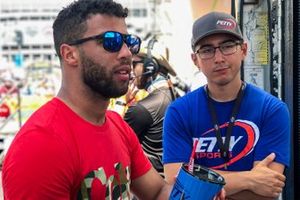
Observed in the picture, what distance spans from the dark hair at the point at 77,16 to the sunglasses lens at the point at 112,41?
3.8 inches

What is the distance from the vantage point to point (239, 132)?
2.56 metres

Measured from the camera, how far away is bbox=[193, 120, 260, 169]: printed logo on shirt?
256 centimetres

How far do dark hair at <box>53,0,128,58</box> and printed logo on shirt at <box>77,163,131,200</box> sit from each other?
0.54 meters

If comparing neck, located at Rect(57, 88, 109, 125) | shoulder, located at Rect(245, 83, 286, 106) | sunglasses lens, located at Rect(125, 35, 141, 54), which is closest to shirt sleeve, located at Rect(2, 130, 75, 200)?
neck, located at Rect(57, 88, 109, 125)

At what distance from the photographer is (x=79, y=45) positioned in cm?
200

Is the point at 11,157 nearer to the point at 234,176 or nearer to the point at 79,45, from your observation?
the point at 79,45

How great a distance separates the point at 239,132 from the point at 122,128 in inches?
25.9

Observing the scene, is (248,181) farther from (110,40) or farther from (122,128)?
(110,40)

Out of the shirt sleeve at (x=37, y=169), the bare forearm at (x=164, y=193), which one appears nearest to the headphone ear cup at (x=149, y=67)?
the bare forearm at (x=164, y=193)

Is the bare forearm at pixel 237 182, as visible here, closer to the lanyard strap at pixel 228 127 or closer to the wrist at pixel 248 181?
the wrist at pixel 248 181

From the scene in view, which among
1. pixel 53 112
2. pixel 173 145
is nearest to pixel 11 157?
pixel 53 112

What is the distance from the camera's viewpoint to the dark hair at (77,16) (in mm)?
2020

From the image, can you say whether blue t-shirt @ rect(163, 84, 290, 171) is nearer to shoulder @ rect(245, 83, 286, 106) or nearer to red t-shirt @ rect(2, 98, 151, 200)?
shoulder @ rect(245, 83, 286, 106)

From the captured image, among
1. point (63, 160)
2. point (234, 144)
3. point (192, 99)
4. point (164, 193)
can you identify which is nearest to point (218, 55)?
point (192, 99)
